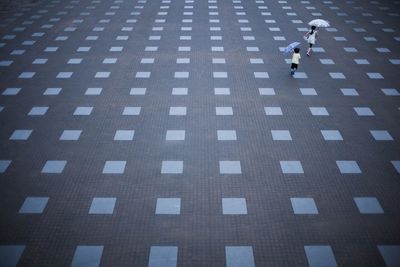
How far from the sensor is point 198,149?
713cm

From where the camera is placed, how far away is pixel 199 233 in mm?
5285

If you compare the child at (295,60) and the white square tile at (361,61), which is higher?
the child at (295,60)

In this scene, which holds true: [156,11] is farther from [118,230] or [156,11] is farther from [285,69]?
[118,230]

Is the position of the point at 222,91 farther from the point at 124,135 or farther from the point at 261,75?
the point at 124,135

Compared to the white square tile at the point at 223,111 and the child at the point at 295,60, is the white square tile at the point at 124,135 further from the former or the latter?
the child at the point at 295,60

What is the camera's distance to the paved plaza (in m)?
5.14

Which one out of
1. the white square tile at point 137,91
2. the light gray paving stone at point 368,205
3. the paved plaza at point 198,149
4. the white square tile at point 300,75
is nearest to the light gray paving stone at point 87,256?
the paved plaza at point 198,149

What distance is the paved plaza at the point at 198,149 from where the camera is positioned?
5141mm

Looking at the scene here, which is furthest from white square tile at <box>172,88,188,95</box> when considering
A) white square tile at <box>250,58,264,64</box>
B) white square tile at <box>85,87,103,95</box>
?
white square tile at <box>250,58,264,64</box>

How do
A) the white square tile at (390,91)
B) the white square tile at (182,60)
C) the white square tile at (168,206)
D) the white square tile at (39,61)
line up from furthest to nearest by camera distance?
the white square tile at (182,60) < the white square tile at (39,61) < the white square tile at (390,91) < the white square tile at (168,206)

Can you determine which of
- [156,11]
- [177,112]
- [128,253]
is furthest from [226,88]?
[156,11]

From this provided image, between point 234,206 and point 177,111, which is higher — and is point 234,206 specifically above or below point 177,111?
below

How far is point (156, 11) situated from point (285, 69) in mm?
8829

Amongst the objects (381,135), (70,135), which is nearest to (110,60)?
(70,135)
